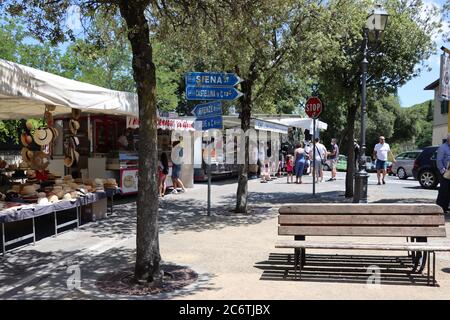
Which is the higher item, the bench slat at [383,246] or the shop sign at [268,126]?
the shop sign at [268,126]

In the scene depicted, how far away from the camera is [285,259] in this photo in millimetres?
6949

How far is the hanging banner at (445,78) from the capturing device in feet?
40.1

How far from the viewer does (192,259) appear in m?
7.14

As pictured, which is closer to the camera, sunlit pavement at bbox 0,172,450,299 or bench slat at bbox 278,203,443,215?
sunlit pavement at bbox 0,172,450,299

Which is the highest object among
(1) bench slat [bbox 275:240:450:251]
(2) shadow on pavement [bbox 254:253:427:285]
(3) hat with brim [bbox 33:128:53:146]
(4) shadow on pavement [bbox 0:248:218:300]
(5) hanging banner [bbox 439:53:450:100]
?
(5) hanging banner [bbox 439:53:450:100]

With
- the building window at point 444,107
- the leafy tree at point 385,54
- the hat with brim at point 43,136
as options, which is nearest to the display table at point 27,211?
the hat with brim at point 43,136

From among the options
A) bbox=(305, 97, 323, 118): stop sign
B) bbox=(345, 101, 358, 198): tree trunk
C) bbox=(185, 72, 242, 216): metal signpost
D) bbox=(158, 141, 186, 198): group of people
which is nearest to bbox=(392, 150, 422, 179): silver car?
bbox=(345, 101, 358, 198): tree trunk

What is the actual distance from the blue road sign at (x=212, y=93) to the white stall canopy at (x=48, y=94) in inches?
74.5

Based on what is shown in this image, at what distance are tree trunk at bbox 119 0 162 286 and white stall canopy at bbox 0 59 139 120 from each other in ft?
8.16

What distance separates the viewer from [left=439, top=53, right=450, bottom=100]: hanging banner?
12219mm

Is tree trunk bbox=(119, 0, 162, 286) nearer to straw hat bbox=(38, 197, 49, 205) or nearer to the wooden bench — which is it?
the wooden bench

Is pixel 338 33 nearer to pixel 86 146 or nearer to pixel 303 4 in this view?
pixel 303 4

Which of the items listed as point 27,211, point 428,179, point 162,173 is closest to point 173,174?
point 162,173

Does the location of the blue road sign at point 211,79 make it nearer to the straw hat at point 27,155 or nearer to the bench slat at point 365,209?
the straw hat at point 27,155
